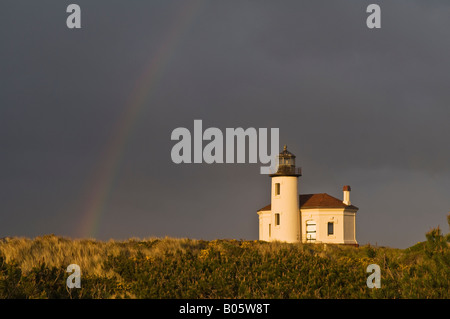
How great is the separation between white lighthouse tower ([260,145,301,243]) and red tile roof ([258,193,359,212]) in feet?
4.93

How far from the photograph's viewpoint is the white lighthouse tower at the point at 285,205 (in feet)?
203

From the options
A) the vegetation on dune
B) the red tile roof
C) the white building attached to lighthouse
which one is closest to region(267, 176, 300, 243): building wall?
the white building attached to lighthouse

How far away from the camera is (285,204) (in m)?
62.3

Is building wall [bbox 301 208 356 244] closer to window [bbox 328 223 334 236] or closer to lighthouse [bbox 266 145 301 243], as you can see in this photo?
window [bbox 328 223 334 236]

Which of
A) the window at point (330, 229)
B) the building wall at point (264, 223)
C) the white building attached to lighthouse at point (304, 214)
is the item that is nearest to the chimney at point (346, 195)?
the white building attached to lighthouse at point (304, 214)

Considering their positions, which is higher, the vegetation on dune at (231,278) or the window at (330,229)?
the window at (330,229)

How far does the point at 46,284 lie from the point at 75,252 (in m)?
7.21

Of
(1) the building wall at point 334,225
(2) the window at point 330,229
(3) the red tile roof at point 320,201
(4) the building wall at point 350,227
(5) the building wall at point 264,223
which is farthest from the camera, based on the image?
(5) the building wall at point 264,223

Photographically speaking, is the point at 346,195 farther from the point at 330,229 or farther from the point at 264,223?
the point at 264,223

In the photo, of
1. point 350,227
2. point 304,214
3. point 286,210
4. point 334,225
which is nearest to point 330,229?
point 334,225

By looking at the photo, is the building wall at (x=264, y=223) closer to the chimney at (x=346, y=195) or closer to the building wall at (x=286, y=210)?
the building wall at (x=286, y=210)

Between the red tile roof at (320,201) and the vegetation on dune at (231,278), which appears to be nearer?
the vegetation on dune at (231,278)

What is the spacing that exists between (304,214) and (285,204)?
2.49 meters
